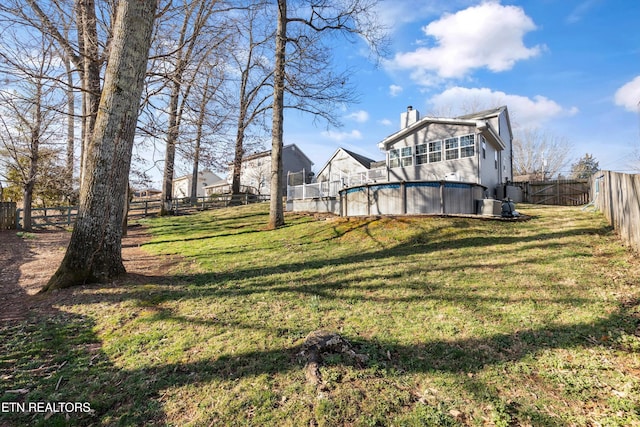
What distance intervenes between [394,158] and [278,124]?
10.7 meters

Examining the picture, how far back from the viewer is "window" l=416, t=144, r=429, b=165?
18219mm

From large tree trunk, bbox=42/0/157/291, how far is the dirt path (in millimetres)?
490

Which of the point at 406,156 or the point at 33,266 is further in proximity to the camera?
the point at 406,156

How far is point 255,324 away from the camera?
373 cm

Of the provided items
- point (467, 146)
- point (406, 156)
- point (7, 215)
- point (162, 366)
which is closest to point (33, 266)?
point (162, 366)

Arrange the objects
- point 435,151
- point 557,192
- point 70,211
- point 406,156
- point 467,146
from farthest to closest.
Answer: point 557,192, point 406,156, point 435,151, point 70,211, point 467,146

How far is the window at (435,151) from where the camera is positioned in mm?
17656

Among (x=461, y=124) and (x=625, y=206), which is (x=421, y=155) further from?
(x=625, y=206)

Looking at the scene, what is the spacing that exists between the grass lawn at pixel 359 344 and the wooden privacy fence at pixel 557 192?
18071mm

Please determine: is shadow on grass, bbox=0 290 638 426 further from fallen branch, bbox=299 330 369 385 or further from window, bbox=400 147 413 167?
window, bbox=400 147 413 167

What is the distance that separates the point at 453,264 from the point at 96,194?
6669 mm

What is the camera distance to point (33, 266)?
702 centimetres

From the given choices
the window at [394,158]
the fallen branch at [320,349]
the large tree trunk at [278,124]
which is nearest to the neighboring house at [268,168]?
the window at [394,158]

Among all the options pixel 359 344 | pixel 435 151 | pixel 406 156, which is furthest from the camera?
pixel 406 156
